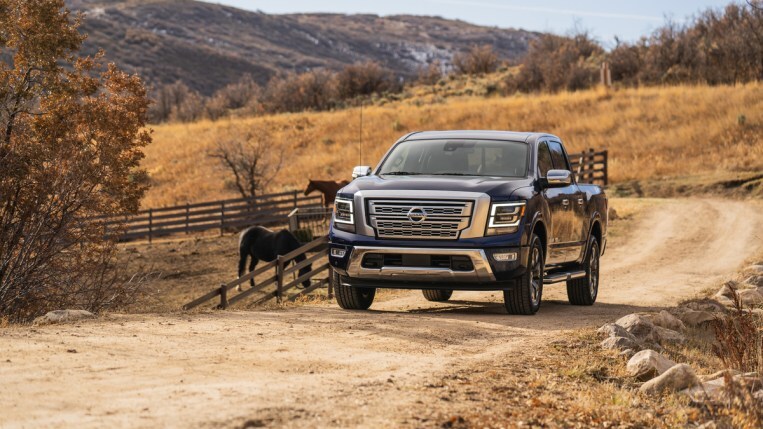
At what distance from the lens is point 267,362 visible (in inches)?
354

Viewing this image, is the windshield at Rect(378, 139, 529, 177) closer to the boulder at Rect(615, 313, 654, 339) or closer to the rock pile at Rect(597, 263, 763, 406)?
the boulder at Rect(615, 313, 654, 339)

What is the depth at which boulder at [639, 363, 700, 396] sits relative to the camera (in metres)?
8.88

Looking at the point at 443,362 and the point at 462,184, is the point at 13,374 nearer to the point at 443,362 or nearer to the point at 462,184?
the point at 443,362

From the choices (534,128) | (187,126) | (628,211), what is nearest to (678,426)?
(628,211)

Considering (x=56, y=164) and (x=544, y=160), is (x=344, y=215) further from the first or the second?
(x=56, y=164)

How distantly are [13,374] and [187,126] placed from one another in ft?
213

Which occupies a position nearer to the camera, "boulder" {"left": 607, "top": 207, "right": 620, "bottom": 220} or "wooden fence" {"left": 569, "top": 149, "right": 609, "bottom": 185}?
"boulder" {"left": 607, "top": 207, "right": 620, "bottom": 220}

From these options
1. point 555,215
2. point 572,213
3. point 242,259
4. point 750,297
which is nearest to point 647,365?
point 555,215

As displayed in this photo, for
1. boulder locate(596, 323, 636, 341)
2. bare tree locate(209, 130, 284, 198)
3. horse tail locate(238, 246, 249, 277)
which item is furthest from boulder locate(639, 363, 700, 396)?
bare tree locate(209, 130, 284, 198)

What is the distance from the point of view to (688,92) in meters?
53.8

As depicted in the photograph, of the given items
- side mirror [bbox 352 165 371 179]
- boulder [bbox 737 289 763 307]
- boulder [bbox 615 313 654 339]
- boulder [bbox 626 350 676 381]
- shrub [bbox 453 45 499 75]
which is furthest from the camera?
shrub [bbox 453 45 499 75]

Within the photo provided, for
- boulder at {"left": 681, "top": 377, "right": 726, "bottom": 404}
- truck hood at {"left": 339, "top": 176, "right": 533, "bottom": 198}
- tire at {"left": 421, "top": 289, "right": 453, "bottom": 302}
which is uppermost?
truck hood at {"left": 339, "top": 176, "right": 533, "bottom": 198}

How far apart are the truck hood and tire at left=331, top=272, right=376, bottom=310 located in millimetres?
1242

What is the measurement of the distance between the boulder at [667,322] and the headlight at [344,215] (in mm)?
3783
